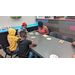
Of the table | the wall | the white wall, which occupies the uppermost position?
the white wall

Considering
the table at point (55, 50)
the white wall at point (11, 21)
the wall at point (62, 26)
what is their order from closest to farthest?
1. the table at point (55, 50)
2. the wall at point (62, 26)
3. the white wall at point (11, 21)

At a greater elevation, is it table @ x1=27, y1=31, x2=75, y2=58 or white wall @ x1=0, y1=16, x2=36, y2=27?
white wall @ x1=0, y1=16, x2=36, y2=27

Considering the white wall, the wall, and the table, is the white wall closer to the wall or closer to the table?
the wall

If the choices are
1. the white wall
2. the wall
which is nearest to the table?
the wall

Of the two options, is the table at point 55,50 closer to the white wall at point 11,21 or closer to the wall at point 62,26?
the wall at point 62,26

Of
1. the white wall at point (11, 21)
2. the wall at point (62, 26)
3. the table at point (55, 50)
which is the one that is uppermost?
the white wall at point (11, 21)

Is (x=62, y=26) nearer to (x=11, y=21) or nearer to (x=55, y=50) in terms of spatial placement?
(x=55, y=50)

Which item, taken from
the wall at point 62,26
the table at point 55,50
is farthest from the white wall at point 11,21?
the table at point 55,50

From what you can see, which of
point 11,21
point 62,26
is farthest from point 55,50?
point 11,21

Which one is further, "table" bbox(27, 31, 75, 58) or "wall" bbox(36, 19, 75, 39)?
"wall" bbox(36, 19, 75, 39)

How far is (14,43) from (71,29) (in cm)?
289

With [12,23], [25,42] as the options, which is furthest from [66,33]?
[12,23]

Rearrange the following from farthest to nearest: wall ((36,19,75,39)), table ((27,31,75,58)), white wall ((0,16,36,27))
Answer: white wall ((0,16,36,27)) → wall ((36,19,75,39)) → table ((27,31,75,58))

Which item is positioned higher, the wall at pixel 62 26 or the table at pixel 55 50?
the wall at pixel 62 26
